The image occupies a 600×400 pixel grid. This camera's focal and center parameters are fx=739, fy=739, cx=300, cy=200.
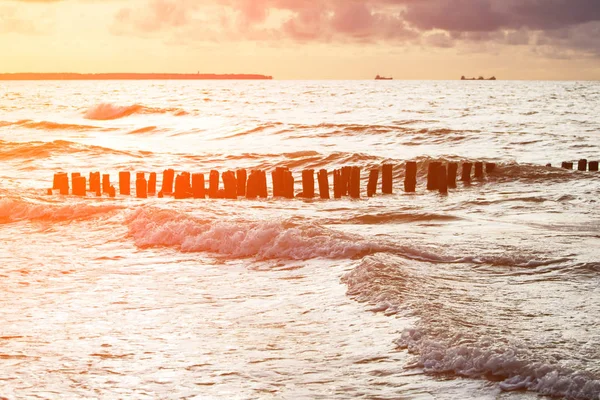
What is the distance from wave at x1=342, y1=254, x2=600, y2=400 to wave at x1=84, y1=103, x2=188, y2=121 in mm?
50819

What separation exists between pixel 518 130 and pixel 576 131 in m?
3.11

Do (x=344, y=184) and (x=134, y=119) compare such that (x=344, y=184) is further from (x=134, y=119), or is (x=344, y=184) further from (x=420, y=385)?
(x=134, y=119)

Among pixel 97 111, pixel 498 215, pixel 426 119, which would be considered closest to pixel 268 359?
pixel 498 215

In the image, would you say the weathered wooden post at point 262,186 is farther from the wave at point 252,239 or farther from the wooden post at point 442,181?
the wave at point 252,239

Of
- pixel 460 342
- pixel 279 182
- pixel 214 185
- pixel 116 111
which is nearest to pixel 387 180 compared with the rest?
pixel 279 182

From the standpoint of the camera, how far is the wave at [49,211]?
48.2 feet

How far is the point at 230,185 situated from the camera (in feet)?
60.2

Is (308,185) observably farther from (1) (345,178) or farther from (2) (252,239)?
(2) (252,239)

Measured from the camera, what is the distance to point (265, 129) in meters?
41.1

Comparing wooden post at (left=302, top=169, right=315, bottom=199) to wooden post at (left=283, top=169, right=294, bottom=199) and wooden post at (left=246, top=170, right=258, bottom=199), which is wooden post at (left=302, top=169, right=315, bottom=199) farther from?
wooden post at (left=246, top=170, right=258, bottom=199)

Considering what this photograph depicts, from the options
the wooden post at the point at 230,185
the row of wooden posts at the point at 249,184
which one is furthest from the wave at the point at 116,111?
the wooden post at the point at 230,185

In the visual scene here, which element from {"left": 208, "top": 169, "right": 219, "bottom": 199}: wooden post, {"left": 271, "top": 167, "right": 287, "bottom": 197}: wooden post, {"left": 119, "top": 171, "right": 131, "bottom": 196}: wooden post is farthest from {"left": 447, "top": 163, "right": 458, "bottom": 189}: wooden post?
{"left": 119, "top": 171, "right": 131, "bottom": 196}: wooden post

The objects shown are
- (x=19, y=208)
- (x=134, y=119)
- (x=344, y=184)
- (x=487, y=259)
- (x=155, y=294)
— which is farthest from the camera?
(x=134, y=119)

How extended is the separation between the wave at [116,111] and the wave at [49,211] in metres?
43.1
